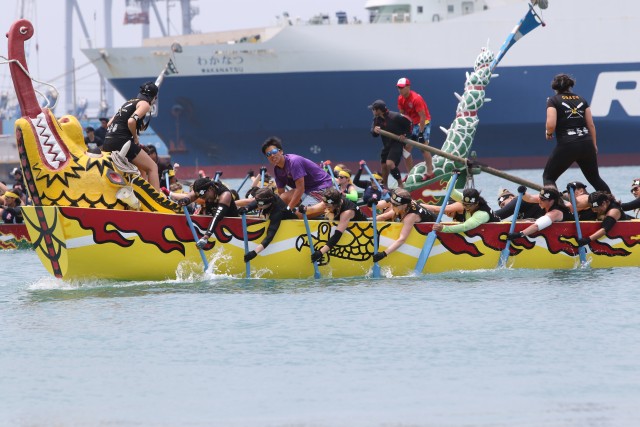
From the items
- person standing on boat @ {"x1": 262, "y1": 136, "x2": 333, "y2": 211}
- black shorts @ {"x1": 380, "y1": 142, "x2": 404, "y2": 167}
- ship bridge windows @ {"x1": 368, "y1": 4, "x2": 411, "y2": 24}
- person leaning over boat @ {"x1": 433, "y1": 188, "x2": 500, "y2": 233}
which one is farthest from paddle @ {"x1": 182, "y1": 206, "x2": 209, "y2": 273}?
ship bridge windows @ {"x1": 368, "y1": 4, "x2": 411, "y2": 24}

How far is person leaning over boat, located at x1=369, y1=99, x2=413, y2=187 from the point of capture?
22328 mm

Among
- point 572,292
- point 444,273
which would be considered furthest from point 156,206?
point 572,292

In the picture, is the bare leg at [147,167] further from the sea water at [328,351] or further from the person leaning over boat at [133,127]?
the sea water at [328,351]

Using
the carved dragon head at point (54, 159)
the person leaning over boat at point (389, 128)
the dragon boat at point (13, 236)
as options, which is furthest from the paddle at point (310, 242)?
the dragon boat at point (13, 236)

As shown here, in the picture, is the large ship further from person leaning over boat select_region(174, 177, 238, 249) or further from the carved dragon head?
the carved dragon head

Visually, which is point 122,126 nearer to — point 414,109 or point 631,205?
point 631,205

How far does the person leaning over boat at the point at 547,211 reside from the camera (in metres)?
17.9

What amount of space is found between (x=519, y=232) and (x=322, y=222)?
2728 mm

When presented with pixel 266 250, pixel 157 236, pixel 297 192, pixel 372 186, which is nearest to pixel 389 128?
pixel 372 186

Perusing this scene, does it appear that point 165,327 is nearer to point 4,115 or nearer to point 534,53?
point 534,53

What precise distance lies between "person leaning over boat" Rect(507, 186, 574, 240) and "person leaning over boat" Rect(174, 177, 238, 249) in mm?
3879

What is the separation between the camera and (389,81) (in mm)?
60219

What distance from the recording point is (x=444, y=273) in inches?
719

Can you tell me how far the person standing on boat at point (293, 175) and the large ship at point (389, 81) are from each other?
40.3m
